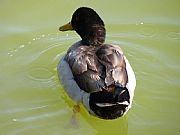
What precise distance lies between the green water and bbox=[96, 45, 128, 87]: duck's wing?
592mm

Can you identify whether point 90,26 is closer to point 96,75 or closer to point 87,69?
point 87,69

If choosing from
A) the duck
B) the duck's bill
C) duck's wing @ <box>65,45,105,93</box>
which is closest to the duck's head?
the duck

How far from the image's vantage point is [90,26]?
7.39 meters

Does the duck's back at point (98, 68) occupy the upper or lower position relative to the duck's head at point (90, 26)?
lower

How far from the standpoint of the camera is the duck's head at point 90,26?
730cm

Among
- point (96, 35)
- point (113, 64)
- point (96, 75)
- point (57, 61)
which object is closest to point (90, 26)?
point (96, 35)

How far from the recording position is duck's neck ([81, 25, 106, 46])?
287 inches

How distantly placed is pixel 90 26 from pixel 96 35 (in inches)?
7.5

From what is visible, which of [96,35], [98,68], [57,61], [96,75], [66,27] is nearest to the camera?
[96,75]

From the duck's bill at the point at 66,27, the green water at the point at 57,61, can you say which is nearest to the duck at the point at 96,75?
the green water at the point at 57,61

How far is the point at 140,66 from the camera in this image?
742 centimetres

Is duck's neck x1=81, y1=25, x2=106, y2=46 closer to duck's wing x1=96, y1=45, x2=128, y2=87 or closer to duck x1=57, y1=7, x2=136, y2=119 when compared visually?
duck x1=57, y1=7, x2=136, y2=119

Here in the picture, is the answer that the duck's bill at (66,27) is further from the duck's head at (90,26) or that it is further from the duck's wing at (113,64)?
the duck's wing at (113,64)

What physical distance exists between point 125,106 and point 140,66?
156 cm
